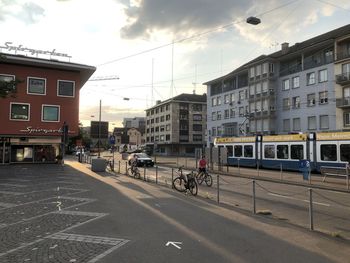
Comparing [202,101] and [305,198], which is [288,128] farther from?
[202,101]

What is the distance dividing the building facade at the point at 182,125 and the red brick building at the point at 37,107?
206ft

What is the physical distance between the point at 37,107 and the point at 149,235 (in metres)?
36.2

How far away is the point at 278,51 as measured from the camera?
6656 cm

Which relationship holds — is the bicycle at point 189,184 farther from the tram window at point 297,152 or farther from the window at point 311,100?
the window at point 311,100

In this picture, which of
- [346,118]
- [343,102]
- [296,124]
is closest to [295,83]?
[296,124]

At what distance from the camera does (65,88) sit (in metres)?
43.5

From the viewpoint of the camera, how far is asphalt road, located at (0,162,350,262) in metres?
6.89

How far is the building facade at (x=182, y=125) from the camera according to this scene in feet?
351

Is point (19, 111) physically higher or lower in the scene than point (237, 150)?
higher

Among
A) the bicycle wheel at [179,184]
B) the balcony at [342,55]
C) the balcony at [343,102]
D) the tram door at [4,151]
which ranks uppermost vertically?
the balcony at [342,55]

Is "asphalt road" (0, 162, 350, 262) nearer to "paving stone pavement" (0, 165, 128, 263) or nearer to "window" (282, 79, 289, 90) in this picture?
"paving stone pavement" (0, 165, 128, 263)

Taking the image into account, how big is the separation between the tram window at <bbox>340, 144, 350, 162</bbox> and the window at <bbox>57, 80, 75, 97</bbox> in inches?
1125

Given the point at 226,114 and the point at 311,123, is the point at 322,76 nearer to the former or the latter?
the point at 311,123

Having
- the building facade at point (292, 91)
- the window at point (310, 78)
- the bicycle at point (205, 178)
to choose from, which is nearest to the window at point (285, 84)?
the building facade at point (292, 91)
